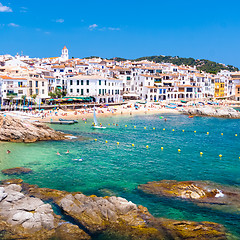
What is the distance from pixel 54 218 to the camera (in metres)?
19.7

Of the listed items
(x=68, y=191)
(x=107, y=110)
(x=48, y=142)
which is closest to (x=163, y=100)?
(x=107, y=110)

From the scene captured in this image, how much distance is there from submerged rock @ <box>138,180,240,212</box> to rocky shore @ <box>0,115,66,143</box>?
2440 cm

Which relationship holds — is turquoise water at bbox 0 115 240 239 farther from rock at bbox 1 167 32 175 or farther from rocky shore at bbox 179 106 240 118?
rocky shore at bbox 179 106 240 118

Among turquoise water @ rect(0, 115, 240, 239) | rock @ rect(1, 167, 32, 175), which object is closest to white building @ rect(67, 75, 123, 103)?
turquoise water @ rect(0, 115, 240, 239)

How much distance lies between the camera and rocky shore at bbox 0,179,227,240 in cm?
1827

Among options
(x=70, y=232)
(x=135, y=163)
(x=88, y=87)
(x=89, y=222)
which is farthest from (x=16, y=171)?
(x=88, y=87)

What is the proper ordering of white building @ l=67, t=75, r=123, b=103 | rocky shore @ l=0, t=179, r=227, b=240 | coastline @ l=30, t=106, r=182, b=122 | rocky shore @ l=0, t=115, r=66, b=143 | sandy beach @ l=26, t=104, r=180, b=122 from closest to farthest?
rocky shore @ l=0, t=179, r=227, b=240 → rocky shore @ l=0, t=115, r=66, b=143 → sandy beach @ l=26, t=104, r=180, b=122 → coastline @ l=30, t=106, r=182, b=122 → white building @ l=67, t=75, r=123, b=103

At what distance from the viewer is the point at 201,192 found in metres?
24.6

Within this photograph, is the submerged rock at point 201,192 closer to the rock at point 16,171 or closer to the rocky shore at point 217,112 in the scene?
the rock at point 16,171

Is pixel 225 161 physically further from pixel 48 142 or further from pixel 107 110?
pixel 107 110

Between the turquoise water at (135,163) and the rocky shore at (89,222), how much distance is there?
1696mm

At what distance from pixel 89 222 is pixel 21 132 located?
29.4m

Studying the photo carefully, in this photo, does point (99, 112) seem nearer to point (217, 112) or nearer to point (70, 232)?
point (217, 112)

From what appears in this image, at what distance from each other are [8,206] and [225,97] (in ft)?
440
